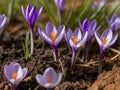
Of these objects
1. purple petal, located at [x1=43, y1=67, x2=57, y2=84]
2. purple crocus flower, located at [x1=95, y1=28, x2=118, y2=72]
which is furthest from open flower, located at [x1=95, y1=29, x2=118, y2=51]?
purple petal, located at [x1=43, y1=67, x2=57, y2=84]

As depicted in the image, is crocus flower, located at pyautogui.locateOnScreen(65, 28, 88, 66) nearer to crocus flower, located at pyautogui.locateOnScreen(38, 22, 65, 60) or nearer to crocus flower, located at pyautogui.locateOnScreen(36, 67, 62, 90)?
crocus flower, located at pyautogui.locateOnScreen(38, 22, 65, 60)

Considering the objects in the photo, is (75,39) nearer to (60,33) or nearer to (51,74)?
(60,33)

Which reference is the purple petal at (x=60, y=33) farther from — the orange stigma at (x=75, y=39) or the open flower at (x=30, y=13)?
the open flower at (x=30, y=13)

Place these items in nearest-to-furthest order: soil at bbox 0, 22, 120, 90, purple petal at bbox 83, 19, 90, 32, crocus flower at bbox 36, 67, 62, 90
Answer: crocus flower at bbox 36, 67, 62, 90, soil at bbox 0, 22, 120, 90, purple petal at bbox 83, 19, 90, 32

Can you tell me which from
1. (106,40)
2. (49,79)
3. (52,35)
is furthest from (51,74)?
(106,40)

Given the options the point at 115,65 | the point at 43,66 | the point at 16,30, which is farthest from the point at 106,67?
the point at 16,30

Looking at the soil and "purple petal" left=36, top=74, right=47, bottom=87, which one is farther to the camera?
the soil

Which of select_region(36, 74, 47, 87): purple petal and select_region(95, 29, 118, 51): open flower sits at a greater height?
select_region(95, 29, 118, 51): open flower
